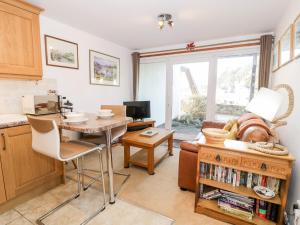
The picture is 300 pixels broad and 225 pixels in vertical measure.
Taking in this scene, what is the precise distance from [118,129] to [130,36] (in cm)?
229

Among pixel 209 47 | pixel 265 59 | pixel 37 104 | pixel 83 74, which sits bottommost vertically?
pixel 37 104

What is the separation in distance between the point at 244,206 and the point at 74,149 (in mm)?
1707

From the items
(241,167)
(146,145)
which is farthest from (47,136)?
(241,167)

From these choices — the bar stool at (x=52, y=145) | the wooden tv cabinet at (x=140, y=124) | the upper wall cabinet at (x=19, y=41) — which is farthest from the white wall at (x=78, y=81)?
the bar stool at (x=52, y=145)

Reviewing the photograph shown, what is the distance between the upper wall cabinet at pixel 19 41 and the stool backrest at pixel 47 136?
0.95 meters

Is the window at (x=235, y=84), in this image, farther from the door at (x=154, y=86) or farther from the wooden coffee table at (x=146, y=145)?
the wooden coffee table at (x=146, y=145)

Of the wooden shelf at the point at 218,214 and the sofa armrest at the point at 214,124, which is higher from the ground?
the sofa armrest at the point at 214,124

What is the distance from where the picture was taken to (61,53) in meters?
2.75

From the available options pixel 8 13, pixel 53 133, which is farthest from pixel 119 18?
pixel 53 133

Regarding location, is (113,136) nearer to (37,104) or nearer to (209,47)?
(37,104)

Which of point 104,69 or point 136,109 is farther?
point 136,109

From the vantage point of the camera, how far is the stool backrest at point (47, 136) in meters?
1.28

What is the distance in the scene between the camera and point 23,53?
6.41 ft

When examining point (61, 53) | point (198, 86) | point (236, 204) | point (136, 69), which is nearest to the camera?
point (236, 204)
